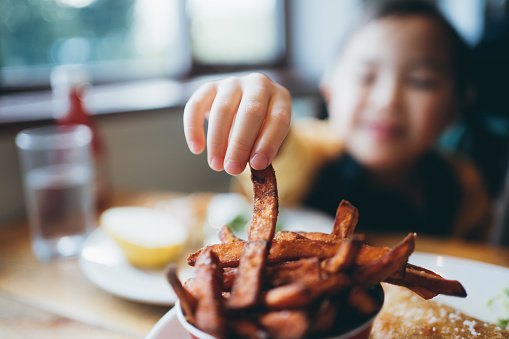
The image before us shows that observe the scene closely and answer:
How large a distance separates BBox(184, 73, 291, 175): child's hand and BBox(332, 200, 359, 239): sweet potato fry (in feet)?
0.35

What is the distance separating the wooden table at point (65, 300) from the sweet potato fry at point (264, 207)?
0.38 meters

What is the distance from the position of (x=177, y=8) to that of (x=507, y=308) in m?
2.20

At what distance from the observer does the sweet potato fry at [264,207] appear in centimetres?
52

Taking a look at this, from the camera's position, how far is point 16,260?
1.12 meters

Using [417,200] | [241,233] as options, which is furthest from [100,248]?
[417,200]

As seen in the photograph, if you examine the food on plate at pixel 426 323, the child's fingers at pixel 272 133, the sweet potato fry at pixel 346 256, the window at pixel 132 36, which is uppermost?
the window at pixel 132 36

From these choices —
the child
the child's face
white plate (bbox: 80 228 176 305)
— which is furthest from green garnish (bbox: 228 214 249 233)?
the child's face

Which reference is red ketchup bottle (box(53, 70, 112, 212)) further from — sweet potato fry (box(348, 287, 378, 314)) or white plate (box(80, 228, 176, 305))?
sweet potato fry (box(348, 287, 378, 314))

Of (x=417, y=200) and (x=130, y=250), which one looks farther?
(x=417, y=200)

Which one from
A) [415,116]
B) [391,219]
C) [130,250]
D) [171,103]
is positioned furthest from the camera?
[171,103]

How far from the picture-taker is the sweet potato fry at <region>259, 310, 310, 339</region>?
414 mm

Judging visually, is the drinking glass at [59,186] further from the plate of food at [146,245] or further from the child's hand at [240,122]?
the child's hand at [240,122]

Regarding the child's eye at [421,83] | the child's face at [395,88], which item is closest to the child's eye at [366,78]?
the child's face at [395,88]

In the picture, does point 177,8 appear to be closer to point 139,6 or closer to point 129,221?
point 139,6
